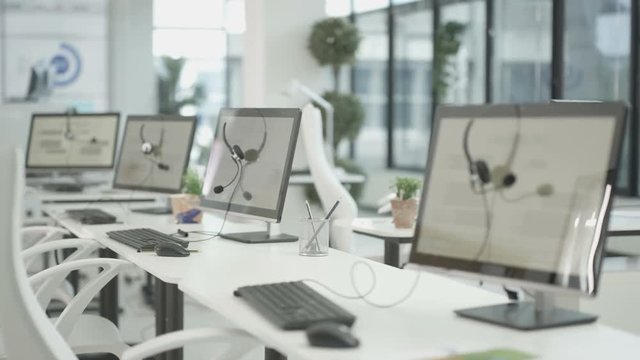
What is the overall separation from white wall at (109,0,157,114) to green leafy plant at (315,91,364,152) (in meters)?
2.23

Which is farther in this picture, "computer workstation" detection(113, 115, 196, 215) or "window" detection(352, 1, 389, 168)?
"window" detection(352, 1, 389, 168)

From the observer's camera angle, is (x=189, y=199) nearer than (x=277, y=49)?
Yes

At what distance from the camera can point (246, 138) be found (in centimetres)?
356

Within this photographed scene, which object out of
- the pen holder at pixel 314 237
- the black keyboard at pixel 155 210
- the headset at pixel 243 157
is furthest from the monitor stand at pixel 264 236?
the black keyboard at pixel 155 210

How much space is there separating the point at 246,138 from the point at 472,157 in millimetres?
1502

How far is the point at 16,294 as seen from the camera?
6.25ft

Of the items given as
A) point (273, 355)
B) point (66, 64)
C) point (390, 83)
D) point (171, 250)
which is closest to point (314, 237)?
point (171, 250)

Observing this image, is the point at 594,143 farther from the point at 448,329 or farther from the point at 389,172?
the point at 389,172

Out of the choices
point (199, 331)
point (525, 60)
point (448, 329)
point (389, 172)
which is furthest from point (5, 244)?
point (389, 172)

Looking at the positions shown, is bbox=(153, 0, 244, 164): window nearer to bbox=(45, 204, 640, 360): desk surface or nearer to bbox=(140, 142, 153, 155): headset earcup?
bbox=(140, 142, 153, 155): headset earcup

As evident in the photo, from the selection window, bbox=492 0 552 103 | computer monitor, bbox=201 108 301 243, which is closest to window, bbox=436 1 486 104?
window, bbox=492 0 552 103

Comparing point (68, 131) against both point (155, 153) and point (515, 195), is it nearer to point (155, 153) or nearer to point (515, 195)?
point (155, 153)

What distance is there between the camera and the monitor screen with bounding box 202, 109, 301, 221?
3.33 m

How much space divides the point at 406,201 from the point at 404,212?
0.05 metres
